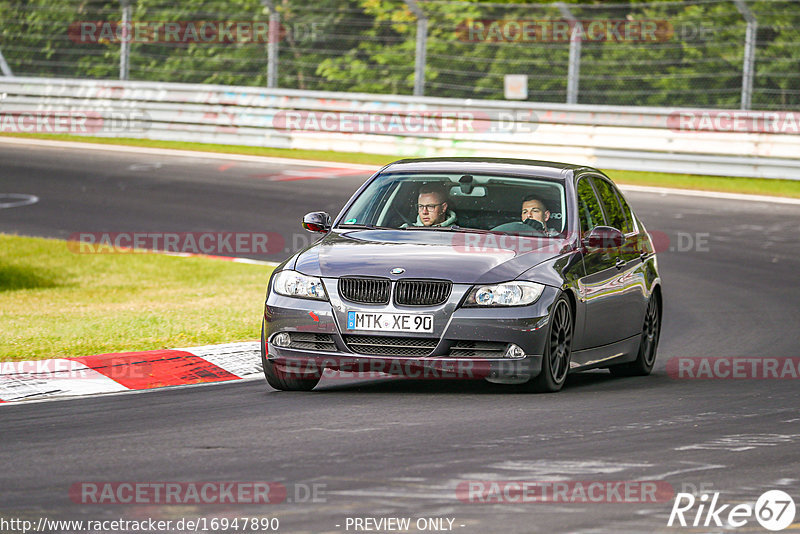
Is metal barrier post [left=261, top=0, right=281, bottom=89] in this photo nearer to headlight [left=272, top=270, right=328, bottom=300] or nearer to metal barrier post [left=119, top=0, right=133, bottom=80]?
metal barrier post [left=119, top=0, right=133, bottom=80]

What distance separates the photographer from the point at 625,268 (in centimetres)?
1034

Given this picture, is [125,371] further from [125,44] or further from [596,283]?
[125,44]

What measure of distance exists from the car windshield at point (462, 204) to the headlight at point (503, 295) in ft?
3.58

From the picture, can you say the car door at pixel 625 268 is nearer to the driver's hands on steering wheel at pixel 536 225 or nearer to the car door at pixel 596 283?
the car door at pixel 596 283

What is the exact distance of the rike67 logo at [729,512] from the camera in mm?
5656

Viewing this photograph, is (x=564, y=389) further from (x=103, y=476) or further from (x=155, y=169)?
(x=155, y=169)
